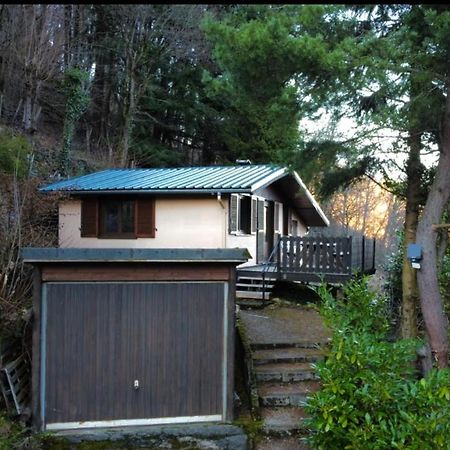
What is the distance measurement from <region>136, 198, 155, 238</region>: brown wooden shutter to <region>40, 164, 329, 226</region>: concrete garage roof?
0.50 meters

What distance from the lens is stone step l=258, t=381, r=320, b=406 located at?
6199 millimetres

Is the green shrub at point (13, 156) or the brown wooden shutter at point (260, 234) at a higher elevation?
the green shrub at point (13, 156)

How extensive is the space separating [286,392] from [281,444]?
0.90 meters

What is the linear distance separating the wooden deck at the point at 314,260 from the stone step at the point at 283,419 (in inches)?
169

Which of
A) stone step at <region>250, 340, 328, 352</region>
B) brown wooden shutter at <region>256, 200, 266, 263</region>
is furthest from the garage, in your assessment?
brown wooden shutter at <region>256, 200, 266, 263</region>

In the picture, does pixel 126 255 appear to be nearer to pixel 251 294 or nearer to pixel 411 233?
pixel 411 233

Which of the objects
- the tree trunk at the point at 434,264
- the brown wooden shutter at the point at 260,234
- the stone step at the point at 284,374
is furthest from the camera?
the brown wooden shutter at the point at 260,234

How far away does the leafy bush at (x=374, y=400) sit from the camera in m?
4.16

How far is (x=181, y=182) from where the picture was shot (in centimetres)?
1196

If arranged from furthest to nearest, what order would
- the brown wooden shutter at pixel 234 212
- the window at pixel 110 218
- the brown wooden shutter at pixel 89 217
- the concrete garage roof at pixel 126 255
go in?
the brown wooden shutter at pixel 89 217, the window at pixel 110 218, the brown wooden shutter at pixel 234 212, the concrete garage roof at pixel 126 255

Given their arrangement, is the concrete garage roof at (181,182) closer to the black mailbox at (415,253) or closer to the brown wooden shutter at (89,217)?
the brown wooden shutter at (89,217)

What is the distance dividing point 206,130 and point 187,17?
16.7 feet

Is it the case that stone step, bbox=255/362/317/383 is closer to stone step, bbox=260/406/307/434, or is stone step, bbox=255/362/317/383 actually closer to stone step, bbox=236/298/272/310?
stone step, bbox=260/406/307/434

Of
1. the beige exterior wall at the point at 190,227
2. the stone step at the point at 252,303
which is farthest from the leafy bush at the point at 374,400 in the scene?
the beige exterior wall at the point at 190,227
